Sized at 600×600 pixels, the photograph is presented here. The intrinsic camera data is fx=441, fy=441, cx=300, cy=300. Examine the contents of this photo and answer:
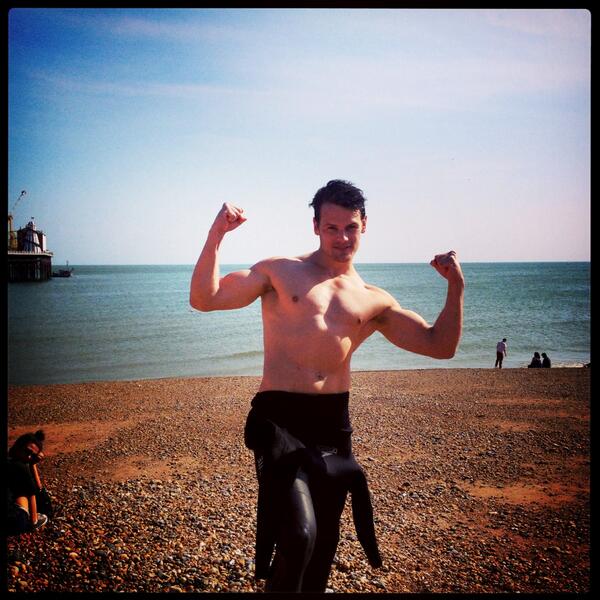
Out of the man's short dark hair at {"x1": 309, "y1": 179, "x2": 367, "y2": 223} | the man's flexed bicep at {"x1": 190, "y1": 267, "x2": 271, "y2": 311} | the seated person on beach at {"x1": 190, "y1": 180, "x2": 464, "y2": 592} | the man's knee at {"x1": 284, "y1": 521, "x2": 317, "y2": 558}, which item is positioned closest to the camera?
the man's knee at {"x1": 284, "y1": 521, "x2": 317, "y2": 558}

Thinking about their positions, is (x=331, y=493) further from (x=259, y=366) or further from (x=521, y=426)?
(x=259, y=366)

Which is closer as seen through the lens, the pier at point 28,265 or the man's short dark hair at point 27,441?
the man's short dark hair at point 27,441

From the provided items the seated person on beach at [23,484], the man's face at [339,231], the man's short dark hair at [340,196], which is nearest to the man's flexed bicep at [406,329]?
the man's face at [339,231]

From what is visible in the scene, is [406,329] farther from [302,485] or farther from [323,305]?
[302,485]

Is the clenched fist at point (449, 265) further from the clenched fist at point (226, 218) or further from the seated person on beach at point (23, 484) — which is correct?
the seated person on beach at point (23, 484)

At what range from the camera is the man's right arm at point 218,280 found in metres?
2.60

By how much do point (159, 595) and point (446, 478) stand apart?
5548 mm

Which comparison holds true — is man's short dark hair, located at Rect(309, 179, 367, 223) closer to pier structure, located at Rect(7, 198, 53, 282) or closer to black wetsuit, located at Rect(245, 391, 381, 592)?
black wetsuit, located at Rect(245, 391, 381, 592)

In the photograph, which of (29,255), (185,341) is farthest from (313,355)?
(29,255)

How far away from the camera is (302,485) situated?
8.05ft

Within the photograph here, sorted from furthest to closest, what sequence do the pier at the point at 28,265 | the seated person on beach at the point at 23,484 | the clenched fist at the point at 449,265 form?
the pier at the point at 28,265 < the seated person on beach at the point at 23,484 < the clenched fist at the point at 449,265

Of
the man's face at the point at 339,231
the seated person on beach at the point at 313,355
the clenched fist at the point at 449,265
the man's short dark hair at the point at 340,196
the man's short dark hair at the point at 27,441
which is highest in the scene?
the man's short dark hair at the point at 340,196

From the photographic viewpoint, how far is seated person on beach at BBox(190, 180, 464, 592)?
250 centimetres

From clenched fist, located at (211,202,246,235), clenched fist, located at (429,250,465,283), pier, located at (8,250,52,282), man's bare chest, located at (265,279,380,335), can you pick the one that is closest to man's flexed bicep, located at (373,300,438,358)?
man's bare chest, located at (265,279,380,335)
